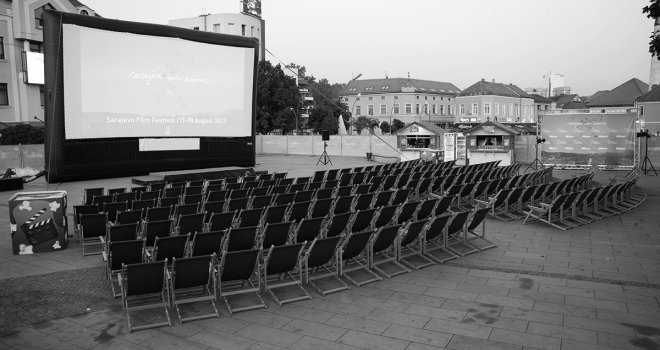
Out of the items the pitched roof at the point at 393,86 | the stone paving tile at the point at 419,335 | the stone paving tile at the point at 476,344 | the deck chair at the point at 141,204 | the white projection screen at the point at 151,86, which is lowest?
the stone paving tile at the point at 419,335

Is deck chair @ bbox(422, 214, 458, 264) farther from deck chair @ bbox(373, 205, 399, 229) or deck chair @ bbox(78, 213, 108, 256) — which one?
deck chair @ bbox(78, 213, 108, 256)

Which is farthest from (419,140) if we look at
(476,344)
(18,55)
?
(18,55)

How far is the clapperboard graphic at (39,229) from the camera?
7.22 meters

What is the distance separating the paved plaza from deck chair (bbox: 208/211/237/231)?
57.5 inches

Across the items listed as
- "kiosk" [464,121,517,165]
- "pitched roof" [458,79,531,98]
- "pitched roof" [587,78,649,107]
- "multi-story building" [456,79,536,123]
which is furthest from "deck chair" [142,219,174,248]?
"pitched roof" [458,79,531,98]

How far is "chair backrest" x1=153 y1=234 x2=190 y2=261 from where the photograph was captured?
5298 millimetres

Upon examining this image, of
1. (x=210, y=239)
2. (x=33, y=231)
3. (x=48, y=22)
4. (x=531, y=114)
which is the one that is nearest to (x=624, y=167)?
(x=210, y=239)

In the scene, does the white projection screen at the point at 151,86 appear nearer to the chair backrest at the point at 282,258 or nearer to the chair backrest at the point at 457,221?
the chair backrest at the point at 282,258

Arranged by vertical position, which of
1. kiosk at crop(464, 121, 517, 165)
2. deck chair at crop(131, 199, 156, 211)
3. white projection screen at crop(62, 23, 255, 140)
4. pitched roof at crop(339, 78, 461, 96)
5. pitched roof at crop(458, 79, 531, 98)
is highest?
pitched roof at crop(339, 78, 461, 96)

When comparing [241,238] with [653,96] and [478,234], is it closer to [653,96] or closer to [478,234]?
[478,234]

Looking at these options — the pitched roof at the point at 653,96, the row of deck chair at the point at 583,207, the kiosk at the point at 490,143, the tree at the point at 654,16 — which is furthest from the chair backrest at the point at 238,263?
the pitched roof at the point at 653,96

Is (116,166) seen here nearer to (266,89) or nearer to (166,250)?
(166,250)

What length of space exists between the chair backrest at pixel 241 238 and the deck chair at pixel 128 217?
1889 millimetres

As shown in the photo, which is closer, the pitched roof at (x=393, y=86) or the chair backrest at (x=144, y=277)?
the chair backrest at (x=144, y=277)
